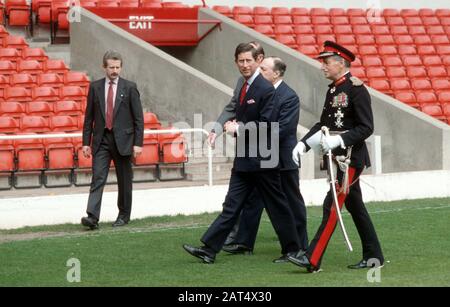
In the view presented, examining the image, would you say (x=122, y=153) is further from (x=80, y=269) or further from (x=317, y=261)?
(x=317, y=261)

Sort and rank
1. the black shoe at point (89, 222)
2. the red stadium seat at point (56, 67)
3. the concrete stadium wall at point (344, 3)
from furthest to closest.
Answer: the concrete stadium wall at point (344, 3), the red stadium seat at point (56, 67), the black shoe at point (89, 222)

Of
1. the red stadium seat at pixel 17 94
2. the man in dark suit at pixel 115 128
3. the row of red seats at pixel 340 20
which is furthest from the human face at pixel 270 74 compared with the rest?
the row of red seats at pixel 340 20

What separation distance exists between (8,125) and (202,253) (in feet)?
20.6

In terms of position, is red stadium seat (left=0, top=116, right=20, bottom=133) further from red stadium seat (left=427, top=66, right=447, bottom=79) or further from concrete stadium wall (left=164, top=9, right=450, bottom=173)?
red stadium seat (left=427, top=66, right=447, bottom=79)

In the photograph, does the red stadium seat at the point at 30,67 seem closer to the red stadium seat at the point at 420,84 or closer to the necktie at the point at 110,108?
the necktie at the point at 110,108

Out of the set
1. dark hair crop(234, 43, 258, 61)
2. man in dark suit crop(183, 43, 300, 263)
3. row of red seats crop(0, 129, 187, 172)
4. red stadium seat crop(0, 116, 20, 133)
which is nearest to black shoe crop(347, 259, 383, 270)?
man in dark suit crop(183, 43, 300, 263)

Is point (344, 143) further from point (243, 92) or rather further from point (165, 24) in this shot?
point (165, 24)

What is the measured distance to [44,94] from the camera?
16.1m

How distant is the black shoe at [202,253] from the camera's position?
9.20 m

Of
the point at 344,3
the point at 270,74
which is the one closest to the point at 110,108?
the point at 270,74

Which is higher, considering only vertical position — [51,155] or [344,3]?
[344,3]

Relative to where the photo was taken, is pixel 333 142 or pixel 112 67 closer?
pixel 333 142

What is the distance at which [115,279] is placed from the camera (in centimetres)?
838

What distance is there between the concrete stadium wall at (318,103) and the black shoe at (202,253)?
7.85m
